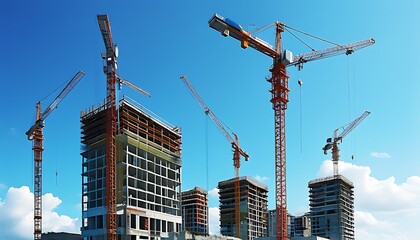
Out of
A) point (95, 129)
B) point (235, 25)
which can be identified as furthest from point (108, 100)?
point (235, 25)

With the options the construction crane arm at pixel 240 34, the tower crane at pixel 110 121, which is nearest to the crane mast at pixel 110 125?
the tower crane at pixel 110 121

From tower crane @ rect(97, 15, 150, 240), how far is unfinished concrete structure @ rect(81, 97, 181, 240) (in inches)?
118

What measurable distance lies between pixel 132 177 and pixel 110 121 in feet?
50.7

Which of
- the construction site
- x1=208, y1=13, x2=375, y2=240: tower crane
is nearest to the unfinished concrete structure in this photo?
the construction site

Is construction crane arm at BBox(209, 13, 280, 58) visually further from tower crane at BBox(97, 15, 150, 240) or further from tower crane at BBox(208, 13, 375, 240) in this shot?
tower crane at BBox(97, 15, 150, 240)

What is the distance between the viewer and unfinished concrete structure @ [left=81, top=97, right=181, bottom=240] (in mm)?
121062

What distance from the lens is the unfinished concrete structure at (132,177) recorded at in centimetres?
12106

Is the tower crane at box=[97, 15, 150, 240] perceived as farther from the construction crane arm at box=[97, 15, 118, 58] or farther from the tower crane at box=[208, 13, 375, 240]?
the tower crane at box=[208, 13, 375, 240]

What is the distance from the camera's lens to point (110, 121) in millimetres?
121000

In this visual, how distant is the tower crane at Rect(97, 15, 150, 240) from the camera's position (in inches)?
4524

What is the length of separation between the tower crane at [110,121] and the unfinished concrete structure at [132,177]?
3004 mm

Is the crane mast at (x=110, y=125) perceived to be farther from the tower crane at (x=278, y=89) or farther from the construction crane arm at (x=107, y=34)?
the tower crane at (x=278, y=89)

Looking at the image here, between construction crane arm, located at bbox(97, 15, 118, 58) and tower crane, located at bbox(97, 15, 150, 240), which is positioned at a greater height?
construction crane arm, located at bbox(97, 15, 118, 58)

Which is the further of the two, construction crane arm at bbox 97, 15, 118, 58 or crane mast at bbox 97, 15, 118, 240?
crane mast at bbox 97, 15, 118, 240
